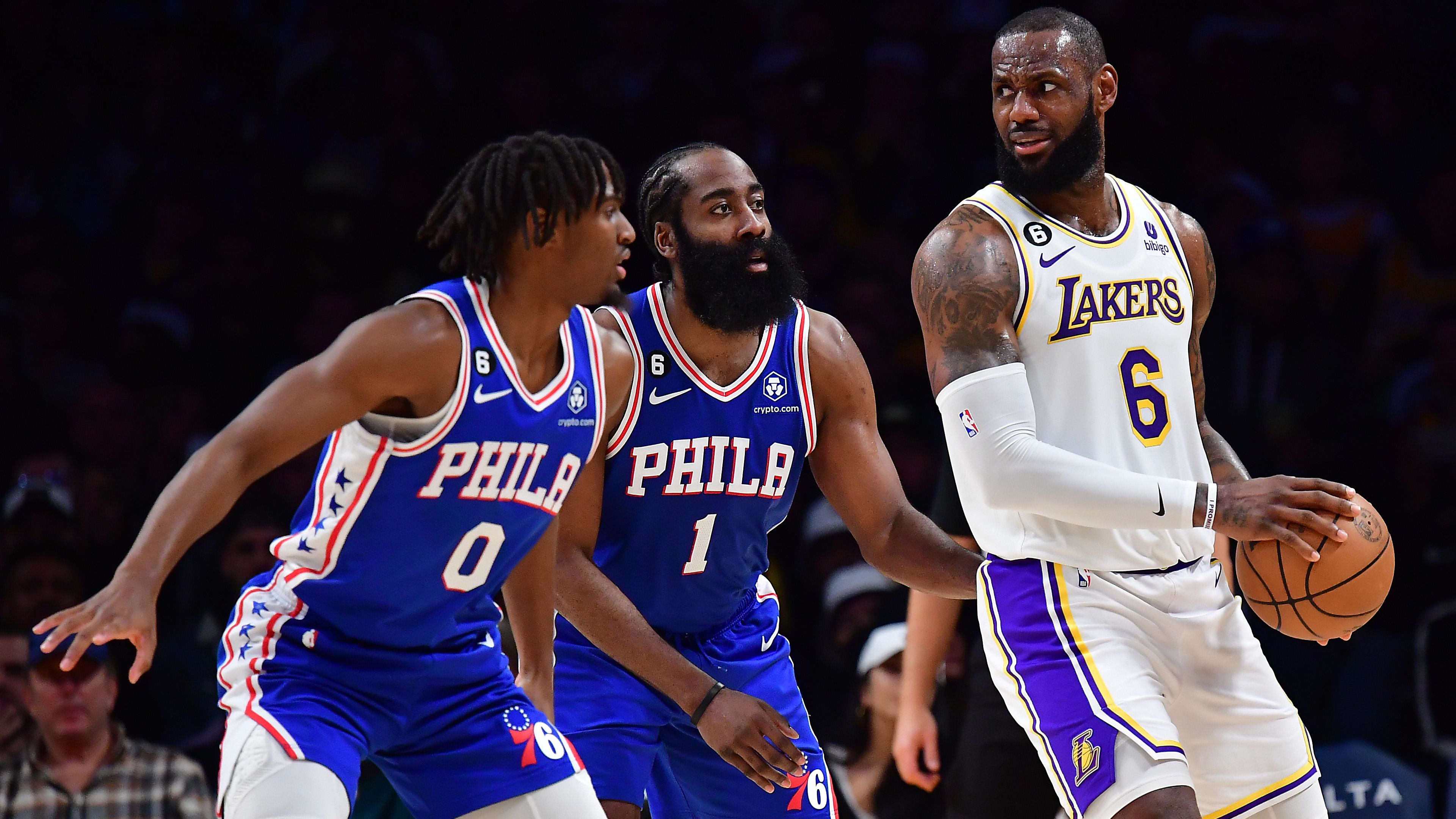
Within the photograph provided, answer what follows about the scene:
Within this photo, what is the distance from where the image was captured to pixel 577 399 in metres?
3.32

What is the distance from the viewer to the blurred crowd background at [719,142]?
22.2ft

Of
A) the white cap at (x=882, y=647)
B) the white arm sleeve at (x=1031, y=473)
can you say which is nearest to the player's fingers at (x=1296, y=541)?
the white arm sleeve at (x=1031, y=473)

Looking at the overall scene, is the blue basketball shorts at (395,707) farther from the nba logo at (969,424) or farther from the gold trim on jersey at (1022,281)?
the gold trim on jersey at (1022,281)

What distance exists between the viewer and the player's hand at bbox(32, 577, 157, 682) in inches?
101

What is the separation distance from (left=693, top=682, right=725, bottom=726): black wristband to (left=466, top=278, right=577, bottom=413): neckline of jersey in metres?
0.77

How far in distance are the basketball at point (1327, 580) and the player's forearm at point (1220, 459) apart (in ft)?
0.95

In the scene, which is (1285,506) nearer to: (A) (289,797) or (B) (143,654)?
(A) (289,797)

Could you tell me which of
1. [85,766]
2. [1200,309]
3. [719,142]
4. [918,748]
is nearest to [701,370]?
[1200,309]

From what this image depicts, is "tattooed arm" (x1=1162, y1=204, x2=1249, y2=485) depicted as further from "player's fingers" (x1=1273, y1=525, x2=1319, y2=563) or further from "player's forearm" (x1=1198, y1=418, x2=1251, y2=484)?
"player's fingers" (x1=1273, y1=525, x2=1319, y2=563)

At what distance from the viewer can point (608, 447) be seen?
12.4 ft

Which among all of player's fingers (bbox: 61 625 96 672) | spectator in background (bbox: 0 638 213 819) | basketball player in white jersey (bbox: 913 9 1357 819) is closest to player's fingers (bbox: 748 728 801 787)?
basketball player in white jersey (bbox: 913 9 1357 819)

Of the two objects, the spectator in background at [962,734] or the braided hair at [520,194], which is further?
the spectator in background at [962,734]

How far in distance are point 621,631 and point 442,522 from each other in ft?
2.02

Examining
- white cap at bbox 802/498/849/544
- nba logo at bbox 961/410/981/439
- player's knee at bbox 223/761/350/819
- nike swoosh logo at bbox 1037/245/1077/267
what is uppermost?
nike swoosh logo at bbox 1037/245/1077/267
